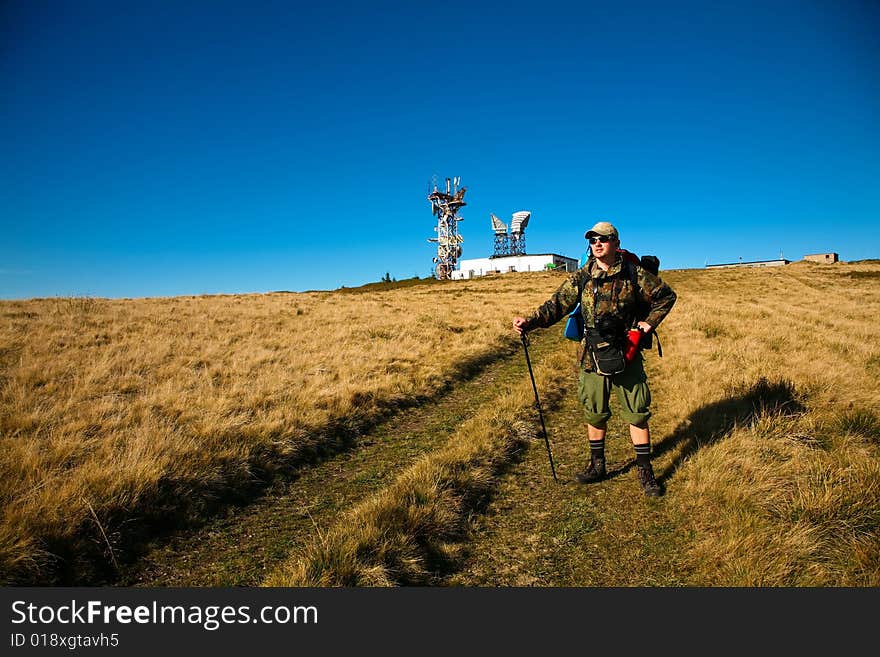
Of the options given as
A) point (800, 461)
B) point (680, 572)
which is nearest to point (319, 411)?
point (680, 572)

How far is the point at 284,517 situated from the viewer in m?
4.56

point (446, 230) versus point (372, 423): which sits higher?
point (446, 230)

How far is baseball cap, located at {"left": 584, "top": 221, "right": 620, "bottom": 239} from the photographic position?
4.81 meters

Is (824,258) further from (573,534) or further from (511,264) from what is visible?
(573,534)

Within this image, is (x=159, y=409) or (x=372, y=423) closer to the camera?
(x=159, y=409)

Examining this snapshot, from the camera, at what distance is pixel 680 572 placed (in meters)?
3.41

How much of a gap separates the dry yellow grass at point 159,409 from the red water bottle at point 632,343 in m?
4.73

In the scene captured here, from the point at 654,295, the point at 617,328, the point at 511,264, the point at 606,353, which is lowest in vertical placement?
the point at 606,353

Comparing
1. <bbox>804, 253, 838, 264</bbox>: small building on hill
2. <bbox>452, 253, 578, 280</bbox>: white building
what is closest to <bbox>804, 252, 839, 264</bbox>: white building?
<bbox>804, 253, 838, 264</bbox>: small building on hill

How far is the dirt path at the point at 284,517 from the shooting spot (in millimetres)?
3627

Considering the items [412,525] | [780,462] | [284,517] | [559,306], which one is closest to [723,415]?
[780,462]

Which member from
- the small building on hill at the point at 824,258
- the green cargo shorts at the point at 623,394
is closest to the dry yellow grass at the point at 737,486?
the green cargo shorts at the point at 623,394

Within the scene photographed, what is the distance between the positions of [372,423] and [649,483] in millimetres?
4714

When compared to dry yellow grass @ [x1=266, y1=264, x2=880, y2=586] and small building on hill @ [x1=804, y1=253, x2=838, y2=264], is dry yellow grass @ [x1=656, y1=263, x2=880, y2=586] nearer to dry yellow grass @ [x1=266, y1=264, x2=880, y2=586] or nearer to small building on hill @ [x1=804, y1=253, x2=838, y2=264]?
dry yellow grass @ [x1=266, y1=264, x2=880, y2=586]
